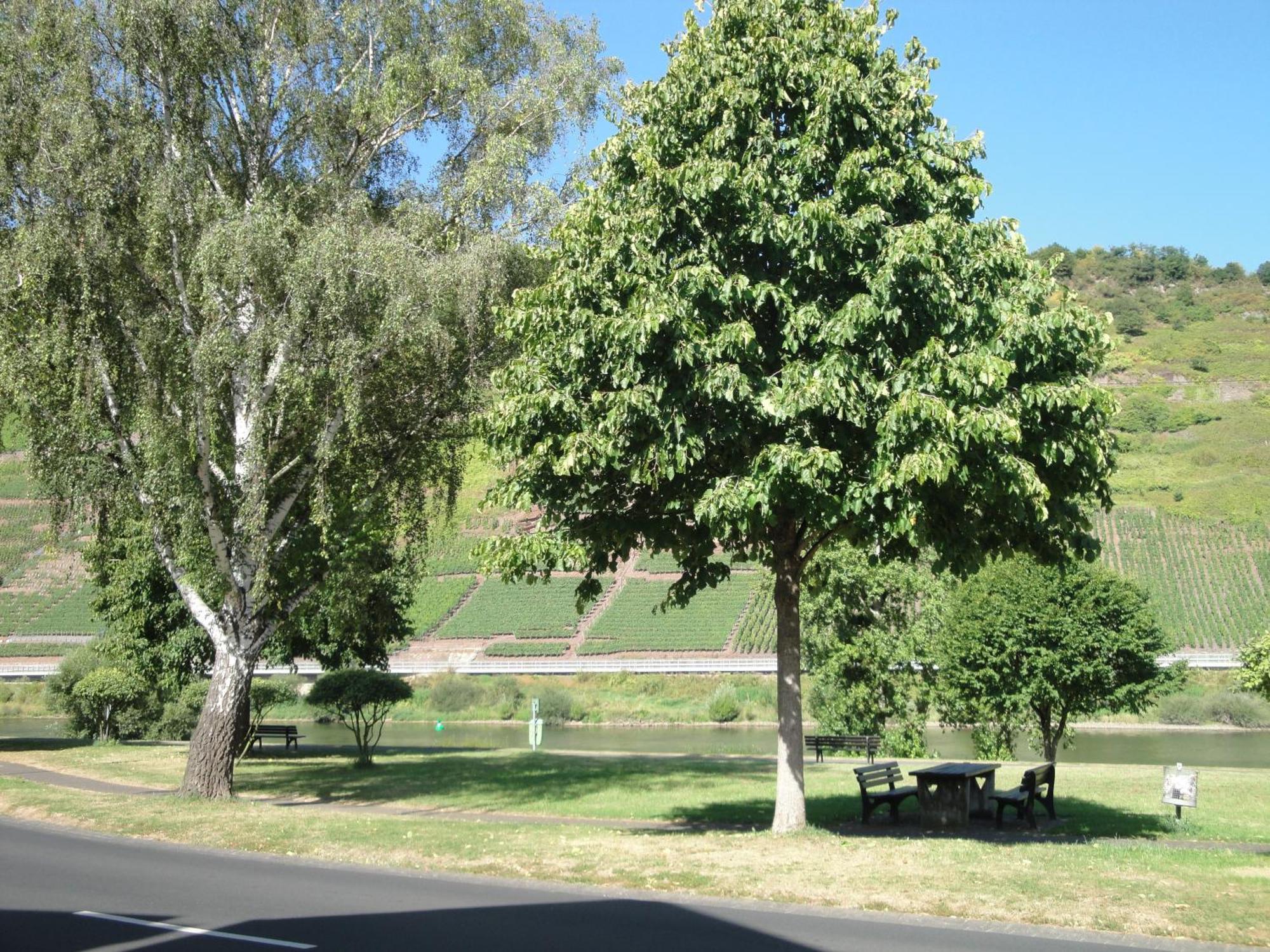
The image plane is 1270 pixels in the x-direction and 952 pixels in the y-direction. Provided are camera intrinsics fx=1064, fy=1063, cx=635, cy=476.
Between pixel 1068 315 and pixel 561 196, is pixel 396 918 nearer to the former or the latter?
pixel 1068 315

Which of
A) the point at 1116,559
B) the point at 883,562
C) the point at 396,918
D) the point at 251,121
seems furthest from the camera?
the point at 1116,559

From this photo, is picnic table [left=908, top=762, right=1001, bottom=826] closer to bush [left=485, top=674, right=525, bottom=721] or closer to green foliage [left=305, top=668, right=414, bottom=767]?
green foliage [left=305, top=668, right=414, bottom=767]

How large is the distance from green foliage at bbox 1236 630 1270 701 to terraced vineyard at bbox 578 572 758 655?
55.6 meters

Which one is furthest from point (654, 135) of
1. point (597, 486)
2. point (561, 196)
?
point (561, 196)

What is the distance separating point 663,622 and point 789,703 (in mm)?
82467

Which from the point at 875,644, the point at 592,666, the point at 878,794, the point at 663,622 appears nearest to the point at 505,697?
the point at 592,666

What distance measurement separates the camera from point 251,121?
18.2 metres

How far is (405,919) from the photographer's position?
329 inches

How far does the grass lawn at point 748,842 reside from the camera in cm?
852

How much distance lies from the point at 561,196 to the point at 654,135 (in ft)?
24.6

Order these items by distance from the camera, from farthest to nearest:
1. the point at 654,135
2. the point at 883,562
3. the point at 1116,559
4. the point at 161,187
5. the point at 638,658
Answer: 1. the point at 1116,559
2. the point at 638,658
3. the point at 161,187
4. the point at 883,562
5. the point at 654,135

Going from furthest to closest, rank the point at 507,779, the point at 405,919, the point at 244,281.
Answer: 1. the point at 507,779
2. the point at 244,281
3. the point at 405,919

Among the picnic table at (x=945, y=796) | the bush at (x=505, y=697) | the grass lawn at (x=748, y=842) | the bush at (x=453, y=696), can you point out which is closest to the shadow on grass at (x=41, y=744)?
the grass lawn at (x=748, y=842)

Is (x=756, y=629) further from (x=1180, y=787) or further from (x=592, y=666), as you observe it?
(x=1180, y=787)
